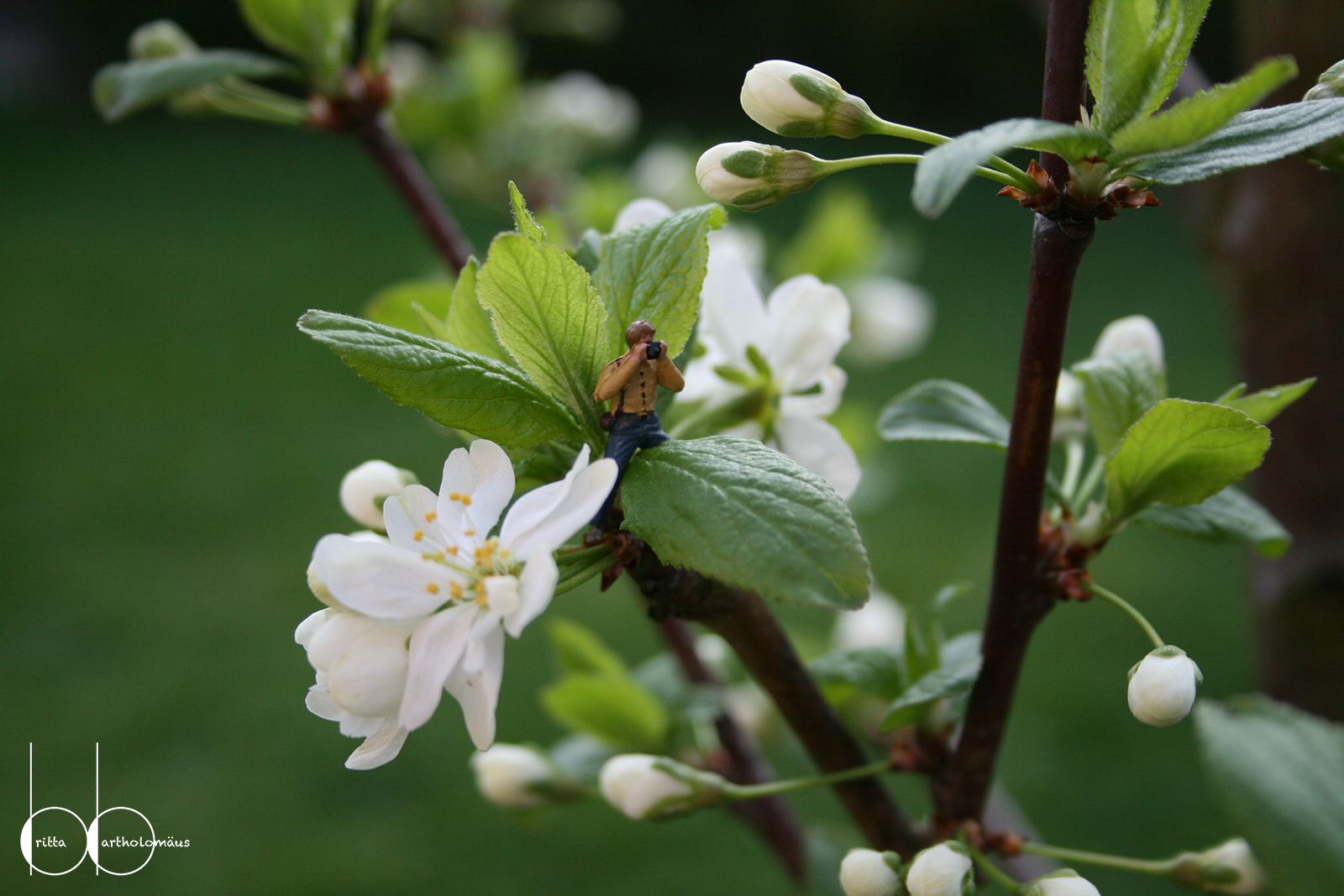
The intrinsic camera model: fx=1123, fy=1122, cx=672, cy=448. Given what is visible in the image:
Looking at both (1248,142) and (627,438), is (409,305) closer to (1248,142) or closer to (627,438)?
(627,438)

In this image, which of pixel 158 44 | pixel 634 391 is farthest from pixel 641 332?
pixel 158 44

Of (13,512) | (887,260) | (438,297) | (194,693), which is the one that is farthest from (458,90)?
(13,512)

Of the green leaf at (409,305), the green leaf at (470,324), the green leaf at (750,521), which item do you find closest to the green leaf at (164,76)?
the green leaf at (409,305)

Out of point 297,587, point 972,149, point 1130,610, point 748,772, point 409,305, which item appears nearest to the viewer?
point 972,149

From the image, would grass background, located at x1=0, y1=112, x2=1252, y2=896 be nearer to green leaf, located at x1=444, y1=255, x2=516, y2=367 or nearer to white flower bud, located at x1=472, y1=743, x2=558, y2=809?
white flower bud, located at x1=472, y1=743, x2=558, y2=809

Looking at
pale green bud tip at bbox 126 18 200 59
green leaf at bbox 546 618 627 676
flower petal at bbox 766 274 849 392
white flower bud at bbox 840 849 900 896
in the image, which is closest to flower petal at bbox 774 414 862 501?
flower petal at bbox 766 274 849 392

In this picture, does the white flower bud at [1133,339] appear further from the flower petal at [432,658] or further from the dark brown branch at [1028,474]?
the flower petal at [432,658]

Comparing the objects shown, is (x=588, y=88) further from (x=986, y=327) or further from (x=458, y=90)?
(x=986, y=327)
